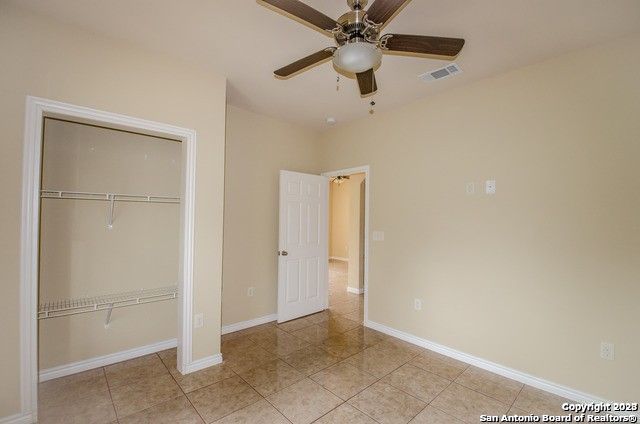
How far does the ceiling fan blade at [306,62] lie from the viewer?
174 centimetres

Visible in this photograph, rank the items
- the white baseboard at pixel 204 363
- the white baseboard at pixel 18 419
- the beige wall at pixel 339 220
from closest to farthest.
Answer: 1. the white baseboard at pixel 18 419
2. the white baseboard at pixel 204 363
3. the beige wall at pixel 339 220

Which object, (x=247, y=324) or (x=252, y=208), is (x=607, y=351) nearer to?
(x=247, y=324)

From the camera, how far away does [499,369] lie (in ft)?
8.73

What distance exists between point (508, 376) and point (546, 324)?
603mm

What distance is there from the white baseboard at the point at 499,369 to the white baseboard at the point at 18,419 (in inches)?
127

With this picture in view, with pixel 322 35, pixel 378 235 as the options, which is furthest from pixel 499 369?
pixel 322 35

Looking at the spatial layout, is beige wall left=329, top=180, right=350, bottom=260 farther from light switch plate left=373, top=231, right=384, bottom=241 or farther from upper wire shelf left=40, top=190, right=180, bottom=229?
upper wire shelf left=40, top=190, right=180, bottom=229

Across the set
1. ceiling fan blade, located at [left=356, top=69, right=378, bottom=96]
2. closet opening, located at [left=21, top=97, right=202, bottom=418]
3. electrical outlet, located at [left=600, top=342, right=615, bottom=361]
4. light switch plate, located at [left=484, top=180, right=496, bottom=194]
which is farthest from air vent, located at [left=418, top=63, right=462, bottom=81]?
electrical outlet, located at [left=600, top=342, right=615, bottom=361]

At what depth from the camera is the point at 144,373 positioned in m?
2.58

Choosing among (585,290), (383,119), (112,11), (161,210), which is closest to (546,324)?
(585,290)

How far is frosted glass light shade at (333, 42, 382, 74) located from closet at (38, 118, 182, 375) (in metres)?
2.34

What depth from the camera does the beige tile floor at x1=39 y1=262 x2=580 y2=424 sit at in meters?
2.07

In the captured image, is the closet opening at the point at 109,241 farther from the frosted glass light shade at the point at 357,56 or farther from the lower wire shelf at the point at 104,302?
the frosted glass light shade at the point at 357,56

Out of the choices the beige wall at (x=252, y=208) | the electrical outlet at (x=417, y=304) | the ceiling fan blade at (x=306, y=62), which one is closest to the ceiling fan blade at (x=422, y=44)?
the ceiling fan blade at (x=306, y=62)
